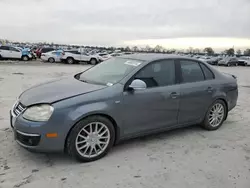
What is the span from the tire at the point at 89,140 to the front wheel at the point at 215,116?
2143 mm

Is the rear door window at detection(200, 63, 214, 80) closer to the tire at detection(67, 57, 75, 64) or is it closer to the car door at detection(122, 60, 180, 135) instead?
Answer: the car door at detection(122, 60, 180, 135)

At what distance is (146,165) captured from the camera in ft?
11.9

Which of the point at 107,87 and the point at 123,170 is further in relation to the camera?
the point at 107,87

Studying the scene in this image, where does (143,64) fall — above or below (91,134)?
above

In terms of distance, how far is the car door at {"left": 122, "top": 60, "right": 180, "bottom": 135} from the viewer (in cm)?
395

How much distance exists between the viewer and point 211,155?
4.03 meters

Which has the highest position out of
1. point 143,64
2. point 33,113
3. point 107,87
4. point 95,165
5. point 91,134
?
point 143,64

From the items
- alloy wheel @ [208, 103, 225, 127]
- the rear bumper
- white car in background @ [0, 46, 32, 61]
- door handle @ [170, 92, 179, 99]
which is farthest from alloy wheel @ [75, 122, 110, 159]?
white car in background @ [0, 46, 32, 61]

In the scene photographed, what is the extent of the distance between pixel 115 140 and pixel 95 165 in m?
0.51

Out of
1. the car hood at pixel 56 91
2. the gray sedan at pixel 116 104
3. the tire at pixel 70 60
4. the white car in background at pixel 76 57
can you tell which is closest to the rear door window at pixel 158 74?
the gray sedan at pixel 116 104

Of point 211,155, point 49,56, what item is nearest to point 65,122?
point 211,155

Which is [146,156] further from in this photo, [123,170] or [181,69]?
[181,69]

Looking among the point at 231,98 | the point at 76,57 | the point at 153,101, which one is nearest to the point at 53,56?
the point at 76,57

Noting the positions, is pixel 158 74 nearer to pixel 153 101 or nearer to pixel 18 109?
pixel 153 101
